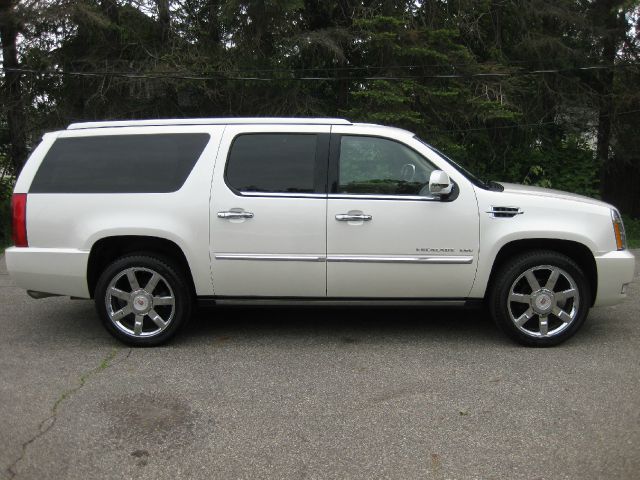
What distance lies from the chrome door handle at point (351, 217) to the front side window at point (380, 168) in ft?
0.66

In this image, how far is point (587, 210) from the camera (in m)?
4.90

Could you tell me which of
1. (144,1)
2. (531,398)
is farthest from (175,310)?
(144,1)

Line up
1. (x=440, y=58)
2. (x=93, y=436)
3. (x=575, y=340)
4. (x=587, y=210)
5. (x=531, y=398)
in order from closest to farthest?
1. (x=93, y=436)
2. (x=531, y=398)
3. (x=587, y=210)
4. (x=575, y=340)
5. (x=440, y=58)

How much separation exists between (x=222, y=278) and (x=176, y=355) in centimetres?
74

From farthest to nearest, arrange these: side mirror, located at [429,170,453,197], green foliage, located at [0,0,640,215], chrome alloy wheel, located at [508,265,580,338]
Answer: green foliage, located at [0,0,640,215] < chrome alloy wheel, located at [508,265,580,338] < side mirror, located at [429,170,453,197]

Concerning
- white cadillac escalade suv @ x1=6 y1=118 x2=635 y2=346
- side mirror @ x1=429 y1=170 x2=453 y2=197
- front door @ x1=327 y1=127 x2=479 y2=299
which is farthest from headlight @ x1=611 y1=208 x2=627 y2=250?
side mirror @ x1=429 y1=170 x2=453 y2=197

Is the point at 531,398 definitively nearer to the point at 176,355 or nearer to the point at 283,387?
the point at 283,387

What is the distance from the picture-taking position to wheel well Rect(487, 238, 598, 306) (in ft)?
16.4

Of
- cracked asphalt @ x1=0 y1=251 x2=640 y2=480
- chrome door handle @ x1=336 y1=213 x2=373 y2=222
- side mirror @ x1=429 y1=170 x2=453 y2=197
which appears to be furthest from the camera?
chrome door handle @ x1=336 y1=213 x2=373 y2=222

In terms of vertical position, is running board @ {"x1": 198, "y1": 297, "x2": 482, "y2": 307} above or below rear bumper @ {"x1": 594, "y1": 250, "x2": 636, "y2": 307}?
below

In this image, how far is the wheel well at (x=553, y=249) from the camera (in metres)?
4.99

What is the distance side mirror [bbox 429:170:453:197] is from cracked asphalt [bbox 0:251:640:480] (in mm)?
1338

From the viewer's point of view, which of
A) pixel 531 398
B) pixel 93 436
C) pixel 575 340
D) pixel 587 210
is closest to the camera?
pixel 93 436

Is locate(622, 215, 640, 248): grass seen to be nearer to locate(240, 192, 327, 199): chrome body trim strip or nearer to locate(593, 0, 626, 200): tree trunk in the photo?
locate(593, 0, 626, 200): tree trunk
